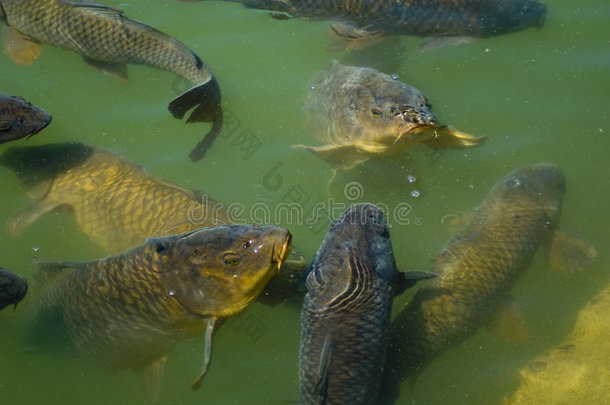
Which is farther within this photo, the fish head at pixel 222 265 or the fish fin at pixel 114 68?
the fish fin at pixel 114 68

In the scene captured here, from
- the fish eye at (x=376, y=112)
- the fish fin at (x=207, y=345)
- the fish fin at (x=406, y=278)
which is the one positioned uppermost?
the fish eye at (x=376, y=112)

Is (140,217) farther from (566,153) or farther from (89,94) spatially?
(566,153)

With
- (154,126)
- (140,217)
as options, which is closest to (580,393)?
(140,217)

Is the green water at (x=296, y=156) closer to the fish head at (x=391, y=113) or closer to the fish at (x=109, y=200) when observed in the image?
the fish at (x=109, y=200)

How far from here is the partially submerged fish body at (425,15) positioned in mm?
6562

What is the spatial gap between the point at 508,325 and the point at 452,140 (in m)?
1.81

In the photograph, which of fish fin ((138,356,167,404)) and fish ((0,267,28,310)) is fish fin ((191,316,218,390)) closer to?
fish fin ((138,356,167,404))

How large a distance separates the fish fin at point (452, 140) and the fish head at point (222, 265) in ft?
7.17

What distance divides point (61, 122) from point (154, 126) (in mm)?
958

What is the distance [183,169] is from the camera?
5.73 meters

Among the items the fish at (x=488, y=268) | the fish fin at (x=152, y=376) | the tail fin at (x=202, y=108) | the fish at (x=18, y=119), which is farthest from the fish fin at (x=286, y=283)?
the fish at (x=18, y=119)

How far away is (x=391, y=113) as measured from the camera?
16.9 feet

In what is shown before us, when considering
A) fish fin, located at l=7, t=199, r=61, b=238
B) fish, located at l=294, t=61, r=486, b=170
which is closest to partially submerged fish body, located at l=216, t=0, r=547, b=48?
fish, located at l=294, t=61, r=486, b=170

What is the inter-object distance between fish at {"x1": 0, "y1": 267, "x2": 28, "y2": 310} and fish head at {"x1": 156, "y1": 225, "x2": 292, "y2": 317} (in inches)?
47.9
